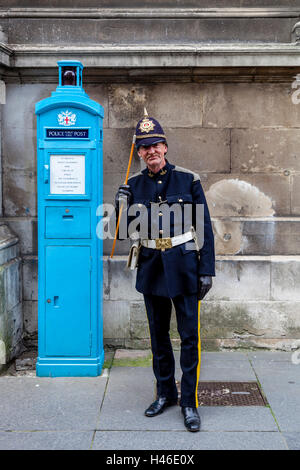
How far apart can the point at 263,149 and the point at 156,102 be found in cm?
122

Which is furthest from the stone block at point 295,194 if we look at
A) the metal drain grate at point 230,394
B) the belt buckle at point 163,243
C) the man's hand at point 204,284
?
the belt buckle at point 163,243

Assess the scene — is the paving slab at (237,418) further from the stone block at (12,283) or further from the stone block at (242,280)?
the stone block at (12,283)

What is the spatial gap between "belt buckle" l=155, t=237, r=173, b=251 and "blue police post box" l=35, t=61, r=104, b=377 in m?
0.89

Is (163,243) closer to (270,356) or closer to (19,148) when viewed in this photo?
(270,356)

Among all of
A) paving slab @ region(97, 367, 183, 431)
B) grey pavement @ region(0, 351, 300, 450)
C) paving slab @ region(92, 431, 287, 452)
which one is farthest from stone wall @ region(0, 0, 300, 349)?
paving slab @ region(92, 431, 287, 452)

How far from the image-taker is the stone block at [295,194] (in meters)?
5.58

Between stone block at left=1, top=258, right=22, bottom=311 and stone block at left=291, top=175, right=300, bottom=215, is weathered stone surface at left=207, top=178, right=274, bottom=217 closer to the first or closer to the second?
stone block at left=291, top=175, right=300, bottom=215

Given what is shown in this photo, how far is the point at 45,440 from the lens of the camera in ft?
11.9

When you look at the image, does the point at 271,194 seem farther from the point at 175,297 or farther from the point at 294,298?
the point at 175,297

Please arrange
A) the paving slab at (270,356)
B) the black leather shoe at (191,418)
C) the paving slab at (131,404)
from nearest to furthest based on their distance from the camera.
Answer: the black leather shoe at (191,418) → the paving slab at (131,404) → the paving slab at (270,356)

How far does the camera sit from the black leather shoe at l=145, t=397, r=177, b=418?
4.02 metres

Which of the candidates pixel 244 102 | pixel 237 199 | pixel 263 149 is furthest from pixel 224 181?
pixel 244 102

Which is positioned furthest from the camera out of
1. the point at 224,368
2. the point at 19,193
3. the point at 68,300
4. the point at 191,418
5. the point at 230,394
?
the point at 19,193

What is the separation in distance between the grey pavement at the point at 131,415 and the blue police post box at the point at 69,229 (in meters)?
0.30
